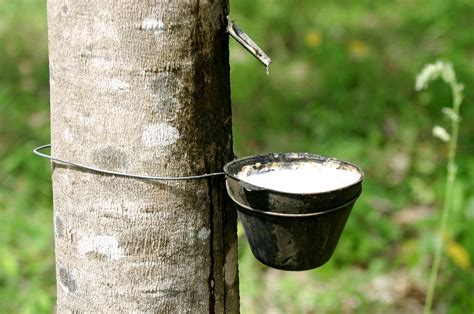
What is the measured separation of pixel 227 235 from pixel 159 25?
1.81ft

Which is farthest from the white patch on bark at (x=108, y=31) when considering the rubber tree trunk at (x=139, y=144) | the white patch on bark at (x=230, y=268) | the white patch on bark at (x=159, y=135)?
the white patch on bark at (x=230, y=268)

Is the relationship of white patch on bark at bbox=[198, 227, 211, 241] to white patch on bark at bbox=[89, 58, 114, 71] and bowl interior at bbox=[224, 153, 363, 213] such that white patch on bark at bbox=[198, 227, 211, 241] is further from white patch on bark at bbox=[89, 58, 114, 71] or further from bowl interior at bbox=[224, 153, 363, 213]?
white patch on bark at bbox=[89, 58, 114, 71]

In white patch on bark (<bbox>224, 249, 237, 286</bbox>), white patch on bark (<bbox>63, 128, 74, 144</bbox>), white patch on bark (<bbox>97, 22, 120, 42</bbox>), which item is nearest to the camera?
white patch on bark (<bbox>97, 22, 120, 42</bbox>)

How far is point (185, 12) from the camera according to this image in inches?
59.7

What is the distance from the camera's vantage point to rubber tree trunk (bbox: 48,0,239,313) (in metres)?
1.50

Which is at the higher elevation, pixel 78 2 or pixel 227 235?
pixel 78 2

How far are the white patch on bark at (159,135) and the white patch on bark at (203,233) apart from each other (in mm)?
231

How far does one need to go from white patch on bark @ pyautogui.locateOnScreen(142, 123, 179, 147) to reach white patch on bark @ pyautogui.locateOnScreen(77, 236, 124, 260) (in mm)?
241

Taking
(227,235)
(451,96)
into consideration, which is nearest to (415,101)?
(451,96)

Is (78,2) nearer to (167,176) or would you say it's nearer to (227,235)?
(167,176)

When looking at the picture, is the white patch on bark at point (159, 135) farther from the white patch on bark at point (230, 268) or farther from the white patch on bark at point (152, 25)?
the white patch on bark at point (230, 268)

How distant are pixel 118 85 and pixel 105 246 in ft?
1.23

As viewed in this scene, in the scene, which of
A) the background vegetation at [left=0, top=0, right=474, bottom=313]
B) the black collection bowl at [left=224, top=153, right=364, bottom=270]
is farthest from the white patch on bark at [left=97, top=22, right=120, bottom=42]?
the background vegetation at [left=0, top=0, right=474, bottom=313]

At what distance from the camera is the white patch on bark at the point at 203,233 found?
163 centimetres
